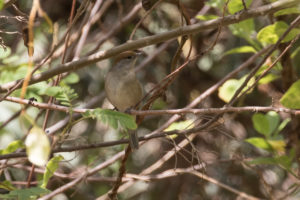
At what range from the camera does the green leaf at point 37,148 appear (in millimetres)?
885

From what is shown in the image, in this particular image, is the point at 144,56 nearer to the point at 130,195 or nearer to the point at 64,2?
the point at 64,2

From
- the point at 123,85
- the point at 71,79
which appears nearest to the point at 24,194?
the point at 71,79

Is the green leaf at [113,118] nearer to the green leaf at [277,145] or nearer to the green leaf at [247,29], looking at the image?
the green leaf at [277,145]

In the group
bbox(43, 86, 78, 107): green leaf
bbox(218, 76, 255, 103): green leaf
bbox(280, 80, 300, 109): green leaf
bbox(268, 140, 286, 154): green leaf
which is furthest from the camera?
bbox(218, 76, 255, 103): green leaf

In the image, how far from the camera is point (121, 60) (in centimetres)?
359

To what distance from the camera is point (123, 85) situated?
11.5 feet

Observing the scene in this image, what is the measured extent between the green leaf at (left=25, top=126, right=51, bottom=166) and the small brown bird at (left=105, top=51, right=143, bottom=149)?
256 cm

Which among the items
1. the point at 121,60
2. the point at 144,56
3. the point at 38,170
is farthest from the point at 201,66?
the point at 38,170

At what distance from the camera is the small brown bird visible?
3.49 meters

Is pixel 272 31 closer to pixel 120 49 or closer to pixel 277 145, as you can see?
pixel 277 145

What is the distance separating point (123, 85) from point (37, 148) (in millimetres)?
2621

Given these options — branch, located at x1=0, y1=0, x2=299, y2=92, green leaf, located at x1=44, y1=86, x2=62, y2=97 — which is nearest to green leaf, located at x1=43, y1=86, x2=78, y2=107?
green leaf, located at x1=44, y1=86, x2=62, y2=97

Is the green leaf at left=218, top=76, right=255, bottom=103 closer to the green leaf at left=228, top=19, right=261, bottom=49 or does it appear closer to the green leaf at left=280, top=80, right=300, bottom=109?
the green leaf at left=228, top=19, right=261, bottom=49

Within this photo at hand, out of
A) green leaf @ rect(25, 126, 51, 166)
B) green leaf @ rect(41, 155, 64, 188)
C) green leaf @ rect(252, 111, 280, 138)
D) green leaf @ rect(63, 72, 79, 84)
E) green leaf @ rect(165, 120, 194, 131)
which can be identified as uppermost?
green leaf @ rect(25, 126, 51, 166)
